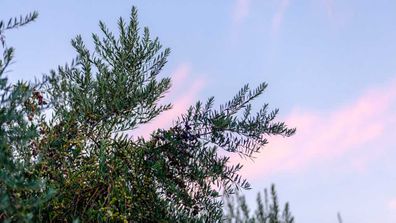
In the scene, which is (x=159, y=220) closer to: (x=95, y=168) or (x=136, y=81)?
(x=95, y=168)

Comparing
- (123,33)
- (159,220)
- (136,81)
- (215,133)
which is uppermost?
(123,33)

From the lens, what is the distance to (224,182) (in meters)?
4.32

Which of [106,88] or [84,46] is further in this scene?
[84,46]

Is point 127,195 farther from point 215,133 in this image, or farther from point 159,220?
point 215,133

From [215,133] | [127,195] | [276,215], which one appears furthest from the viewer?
[276,215]

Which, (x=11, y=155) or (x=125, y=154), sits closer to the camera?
(x=11, y=155)

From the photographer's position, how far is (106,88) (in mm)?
4934

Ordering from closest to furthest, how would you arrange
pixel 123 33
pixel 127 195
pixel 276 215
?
pixel 127 195 → pixel 123 33 → pixel 276 215

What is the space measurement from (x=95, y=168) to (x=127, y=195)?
40cm

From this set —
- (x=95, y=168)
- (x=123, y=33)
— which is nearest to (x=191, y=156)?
(x=95, y=168)

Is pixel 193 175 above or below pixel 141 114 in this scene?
below

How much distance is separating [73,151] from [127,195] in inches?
21.2

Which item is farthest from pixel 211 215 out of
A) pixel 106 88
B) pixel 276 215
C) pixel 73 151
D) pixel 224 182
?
pixel 276 215

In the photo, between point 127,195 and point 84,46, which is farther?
point 84,46
